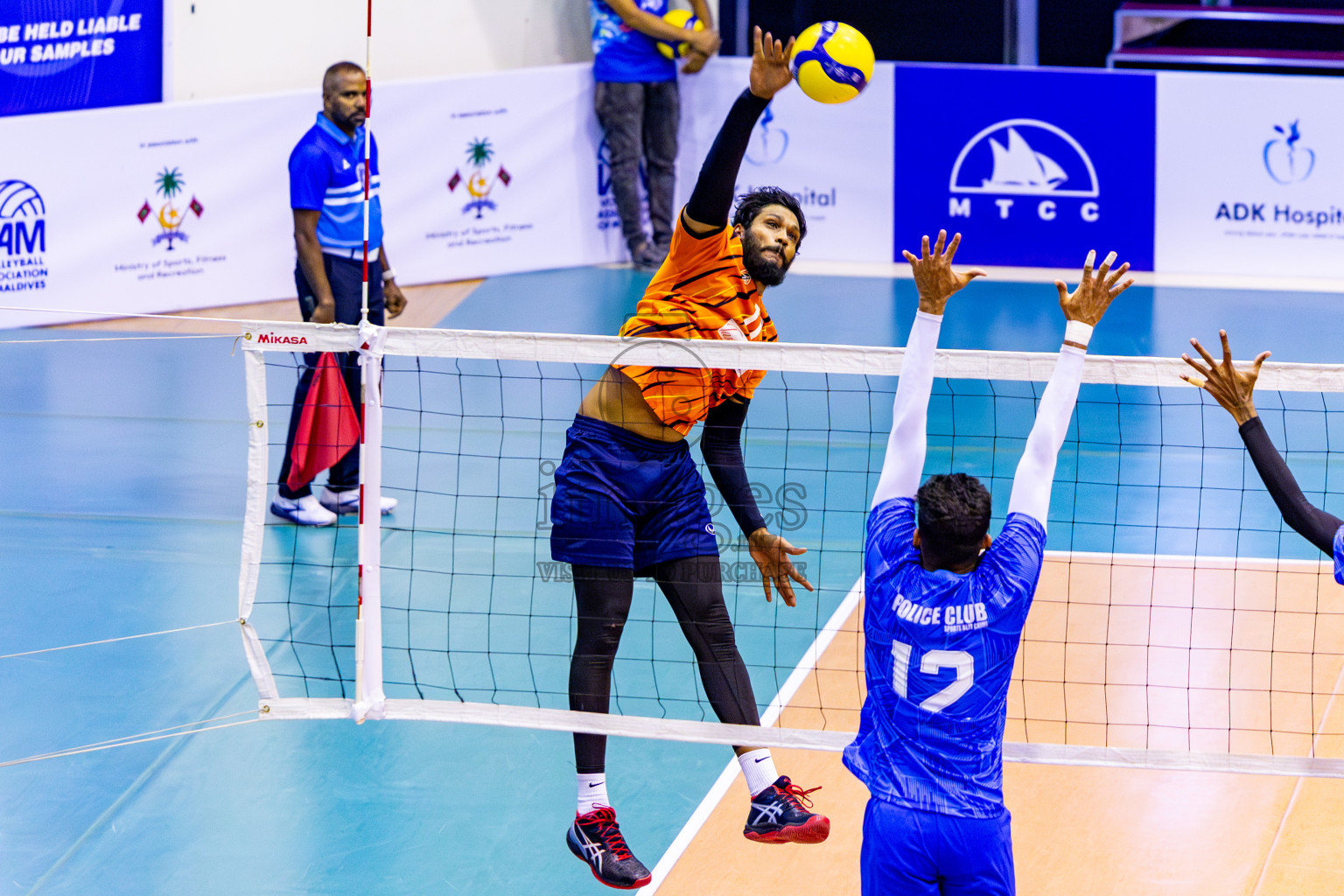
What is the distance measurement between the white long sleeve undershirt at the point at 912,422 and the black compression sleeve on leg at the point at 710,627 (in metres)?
1.02

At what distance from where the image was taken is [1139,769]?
587 cm

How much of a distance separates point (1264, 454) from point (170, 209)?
32.1 ft

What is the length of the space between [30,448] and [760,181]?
7128 mm

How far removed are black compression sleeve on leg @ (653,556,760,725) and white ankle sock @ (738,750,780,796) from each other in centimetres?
10

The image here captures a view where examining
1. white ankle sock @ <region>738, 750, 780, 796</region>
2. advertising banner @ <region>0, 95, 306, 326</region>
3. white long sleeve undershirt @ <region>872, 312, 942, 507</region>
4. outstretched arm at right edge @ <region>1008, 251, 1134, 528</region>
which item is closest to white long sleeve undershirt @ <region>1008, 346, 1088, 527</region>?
outstretched arm at right edge @ <region>1008, 251, 1134, 528</region>

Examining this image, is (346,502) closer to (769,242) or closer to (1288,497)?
(769,242)

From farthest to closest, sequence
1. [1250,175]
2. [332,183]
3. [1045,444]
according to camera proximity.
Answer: [1250,175] < [332,183] < [1045,444]

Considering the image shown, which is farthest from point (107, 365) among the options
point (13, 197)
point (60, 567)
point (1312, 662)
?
point (1312, 662)

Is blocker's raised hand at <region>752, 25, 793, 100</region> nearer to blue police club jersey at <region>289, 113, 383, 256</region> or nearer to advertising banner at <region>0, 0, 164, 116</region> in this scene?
blue police club jersey at <region>289, 113, 383, 256</region>

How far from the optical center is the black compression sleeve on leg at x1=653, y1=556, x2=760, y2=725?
479 cm

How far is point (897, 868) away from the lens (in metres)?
3.68

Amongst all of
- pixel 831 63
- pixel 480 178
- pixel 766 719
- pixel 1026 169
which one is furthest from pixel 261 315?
pixel 831 63

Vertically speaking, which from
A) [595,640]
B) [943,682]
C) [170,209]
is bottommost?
[595,640]

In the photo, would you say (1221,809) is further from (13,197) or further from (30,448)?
(13,197)
